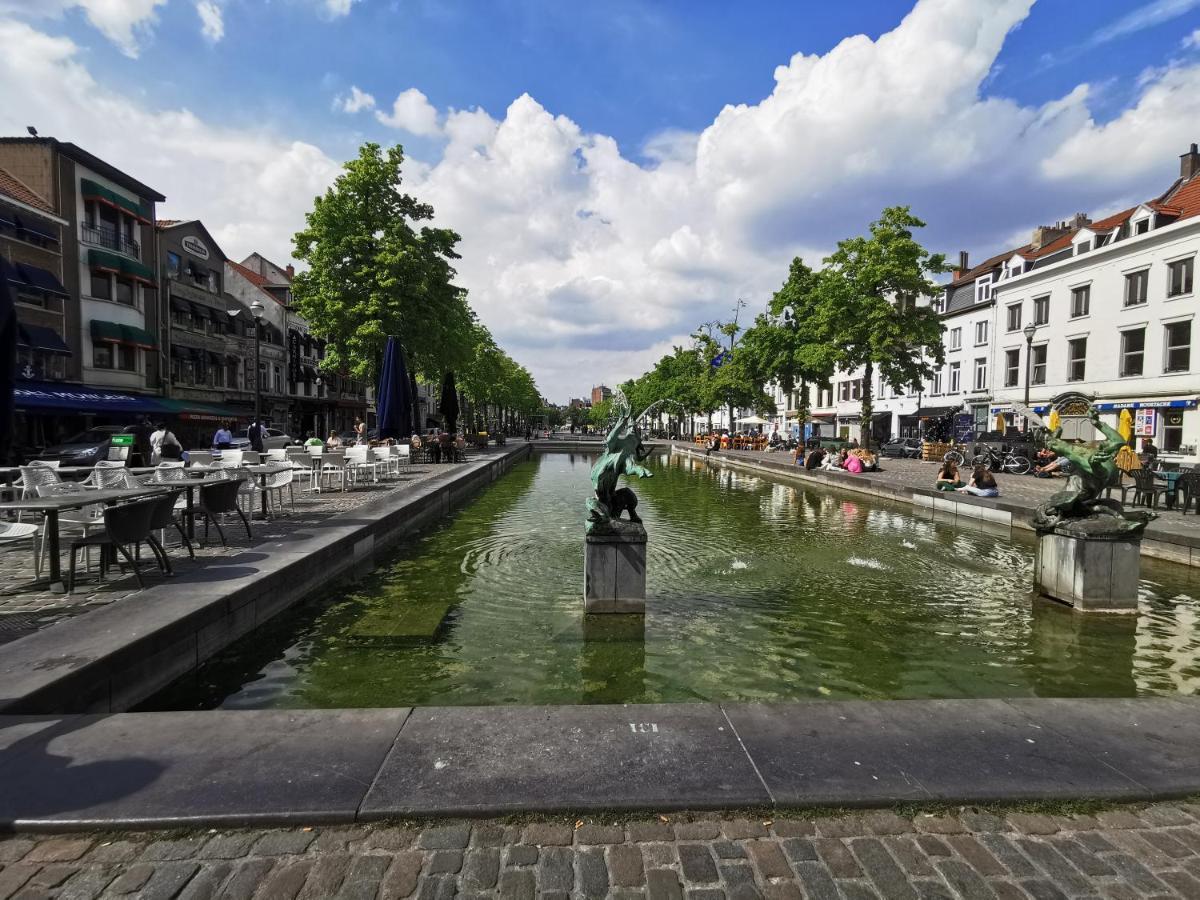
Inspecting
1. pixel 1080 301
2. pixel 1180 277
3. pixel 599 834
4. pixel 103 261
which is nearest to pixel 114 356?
pixel 103 261

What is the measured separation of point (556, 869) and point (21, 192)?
121 feet

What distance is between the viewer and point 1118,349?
98.1 feet

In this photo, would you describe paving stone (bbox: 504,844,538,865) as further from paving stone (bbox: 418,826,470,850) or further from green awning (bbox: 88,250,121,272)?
green awning (bbox: 88,250,121,272)

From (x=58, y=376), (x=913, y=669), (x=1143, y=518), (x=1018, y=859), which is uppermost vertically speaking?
(x=58, y=376)

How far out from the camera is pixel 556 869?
2545mm

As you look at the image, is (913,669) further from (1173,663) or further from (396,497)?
(396,497)

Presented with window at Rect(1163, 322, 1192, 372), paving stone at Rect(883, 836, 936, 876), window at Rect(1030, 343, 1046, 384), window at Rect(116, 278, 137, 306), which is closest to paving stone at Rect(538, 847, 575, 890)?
paving stone at Rect(883, 836, 936, 876)

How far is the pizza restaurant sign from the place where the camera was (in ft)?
123

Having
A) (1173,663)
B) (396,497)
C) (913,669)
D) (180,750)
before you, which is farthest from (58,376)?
(1173,663)

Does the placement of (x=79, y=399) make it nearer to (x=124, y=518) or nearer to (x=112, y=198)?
(x=112, y=198)

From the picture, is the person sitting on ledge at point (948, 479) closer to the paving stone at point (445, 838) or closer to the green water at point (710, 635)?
the green water at point (710, 635)

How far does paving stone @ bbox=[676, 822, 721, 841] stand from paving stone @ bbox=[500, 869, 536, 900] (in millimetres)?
677

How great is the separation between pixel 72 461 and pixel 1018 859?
76.7ft

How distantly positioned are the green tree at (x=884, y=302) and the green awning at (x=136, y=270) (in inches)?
1369
